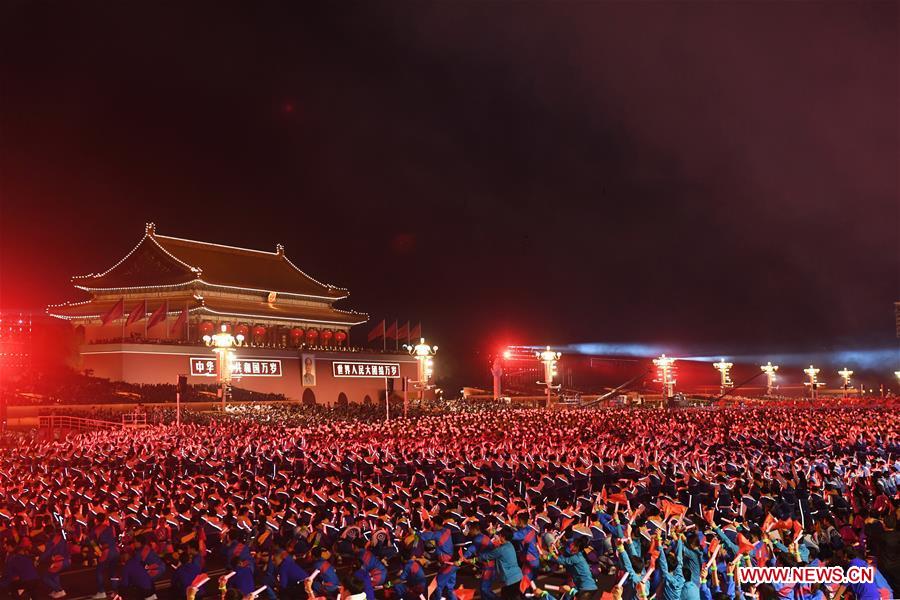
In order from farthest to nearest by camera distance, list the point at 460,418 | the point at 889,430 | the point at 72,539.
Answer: the point at 460,418 < the point at 889,430 < the point at 72,539

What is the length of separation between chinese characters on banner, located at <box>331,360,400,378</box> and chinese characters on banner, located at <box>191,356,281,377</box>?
6.05 m

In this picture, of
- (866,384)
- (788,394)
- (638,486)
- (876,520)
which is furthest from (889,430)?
(866,384)

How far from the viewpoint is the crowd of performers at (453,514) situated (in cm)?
1125

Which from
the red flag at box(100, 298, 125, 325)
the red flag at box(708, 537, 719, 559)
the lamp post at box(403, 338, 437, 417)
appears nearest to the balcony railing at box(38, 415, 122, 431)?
the red flag at box(100, 298, 125, 325)

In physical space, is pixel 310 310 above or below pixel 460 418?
above

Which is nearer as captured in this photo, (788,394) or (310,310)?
(310,310)

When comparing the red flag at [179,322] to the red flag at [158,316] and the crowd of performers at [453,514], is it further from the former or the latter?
the crowd of performers at [453,514]

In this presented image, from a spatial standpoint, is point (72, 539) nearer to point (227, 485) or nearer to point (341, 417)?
point (227, 485)

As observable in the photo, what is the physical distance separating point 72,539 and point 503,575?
9554mm

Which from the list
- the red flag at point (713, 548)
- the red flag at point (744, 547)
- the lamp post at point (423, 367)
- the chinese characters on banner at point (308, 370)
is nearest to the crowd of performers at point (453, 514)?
the red flag at point (713, 548)

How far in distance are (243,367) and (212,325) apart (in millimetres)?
5186

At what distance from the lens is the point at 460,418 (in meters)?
38.1

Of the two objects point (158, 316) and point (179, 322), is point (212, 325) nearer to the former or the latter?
point (179, 322)

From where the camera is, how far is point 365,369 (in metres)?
66.2
